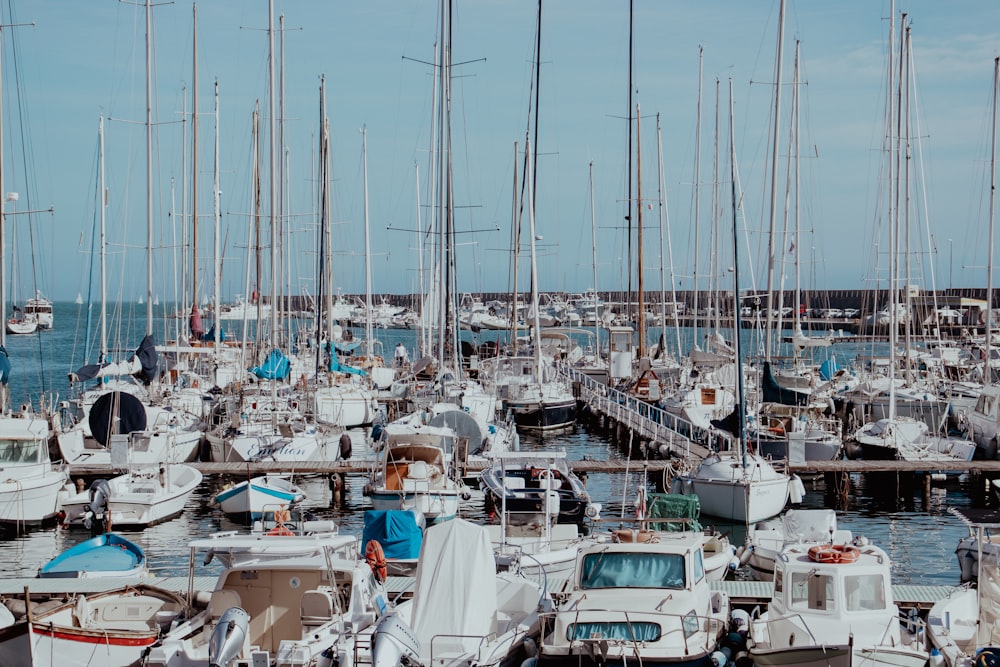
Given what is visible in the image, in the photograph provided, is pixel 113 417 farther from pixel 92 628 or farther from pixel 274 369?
pixel 92 628

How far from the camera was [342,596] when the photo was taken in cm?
1580

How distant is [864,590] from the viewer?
15867 mm

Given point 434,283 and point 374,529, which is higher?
point 434,283

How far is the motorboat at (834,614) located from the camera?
14.7 meters

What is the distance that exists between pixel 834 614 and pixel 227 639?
25.1ft

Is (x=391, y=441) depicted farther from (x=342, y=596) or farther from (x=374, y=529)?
(x=342, y=596)

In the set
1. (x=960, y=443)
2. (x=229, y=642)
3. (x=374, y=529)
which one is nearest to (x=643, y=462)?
(x=960, y=443)

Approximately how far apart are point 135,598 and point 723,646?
27.5 ft

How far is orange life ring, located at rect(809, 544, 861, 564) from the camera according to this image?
53.3 feet

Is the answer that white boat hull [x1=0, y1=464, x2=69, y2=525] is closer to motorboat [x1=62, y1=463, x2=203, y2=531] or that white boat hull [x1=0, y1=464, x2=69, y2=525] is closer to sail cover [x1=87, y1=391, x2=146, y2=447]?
motorboat [x1=62, y1=463, x2=203, y2=531]

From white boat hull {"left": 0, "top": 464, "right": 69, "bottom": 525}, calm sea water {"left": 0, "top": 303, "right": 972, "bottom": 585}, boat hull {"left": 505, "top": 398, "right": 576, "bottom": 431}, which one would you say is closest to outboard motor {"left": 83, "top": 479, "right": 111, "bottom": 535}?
calm sea water {"left": 0, "top": 303, "right": 972, "bottom": 585}

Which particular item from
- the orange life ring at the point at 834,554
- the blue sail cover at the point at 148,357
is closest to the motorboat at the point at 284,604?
the orange life ring at the point at 834,554

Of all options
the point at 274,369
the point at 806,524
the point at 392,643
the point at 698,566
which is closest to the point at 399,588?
the point at 698,566

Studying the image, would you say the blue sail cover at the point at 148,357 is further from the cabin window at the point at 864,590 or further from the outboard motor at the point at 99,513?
the cabin window at the point at 864,590
